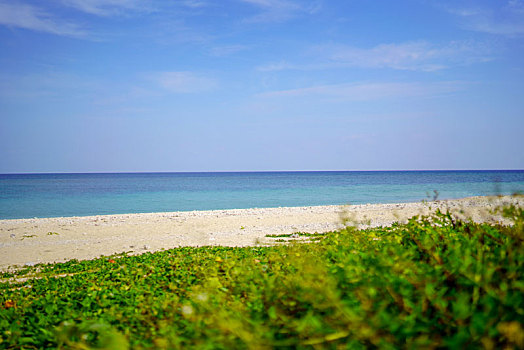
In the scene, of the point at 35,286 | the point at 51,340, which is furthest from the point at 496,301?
the point at 35,286

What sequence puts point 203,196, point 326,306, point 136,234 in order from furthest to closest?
point 203,196
point 136,234
point 326,306

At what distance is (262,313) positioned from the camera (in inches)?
129

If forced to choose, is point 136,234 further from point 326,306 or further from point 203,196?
point 203,196

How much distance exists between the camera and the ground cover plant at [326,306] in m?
2.27

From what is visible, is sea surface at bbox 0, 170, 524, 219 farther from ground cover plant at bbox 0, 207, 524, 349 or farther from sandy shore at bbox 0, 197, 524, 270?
sandy shore at bbox 0, 197, 524, 270

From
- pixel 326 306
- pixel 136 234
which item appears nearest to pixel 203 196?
pixel 136 234

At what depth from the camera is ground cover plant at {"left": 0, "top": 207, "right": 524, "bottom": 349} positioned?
2.27 m

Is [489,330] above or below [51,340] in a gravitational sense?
above

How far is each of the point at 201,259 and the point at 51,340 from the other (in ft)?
13.0

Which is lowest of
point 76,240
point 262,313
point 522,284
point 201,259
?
point 76,240

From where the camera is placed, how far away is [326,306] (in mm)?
2656

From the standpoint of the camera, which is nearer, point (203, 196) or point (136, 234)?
point (136, 234)

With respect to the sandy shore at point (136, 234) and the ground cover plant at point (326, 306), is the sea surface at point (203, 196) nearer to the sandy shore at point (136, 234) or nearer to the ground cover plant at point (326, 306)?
the ground cover plant at point (326, 306)

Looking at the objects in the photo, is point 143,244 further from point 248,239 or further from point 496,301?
point 496,301
